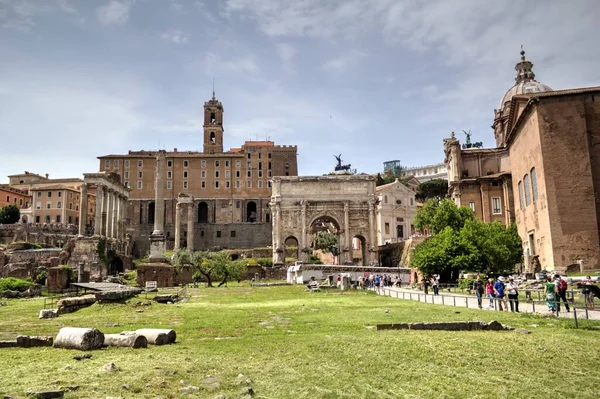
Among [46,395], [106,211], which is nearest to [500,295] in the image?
[46,395]

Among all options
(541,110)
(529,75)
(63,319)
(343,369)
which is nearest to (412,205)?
(529,75)

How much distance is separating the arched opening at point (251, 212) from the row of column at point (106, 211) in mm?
25919

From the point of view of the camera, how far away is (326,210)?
56719 mm

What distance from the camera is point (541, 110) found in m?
31.4

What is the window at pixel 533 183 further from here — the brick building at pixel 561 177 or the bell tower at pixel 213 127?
the bell tower at pixel 213 127

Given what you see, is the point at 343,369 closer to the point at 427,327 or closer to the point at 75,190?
the point at 427,327

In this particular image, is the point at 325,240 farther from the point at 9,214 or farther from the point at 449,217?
the point at 9,214

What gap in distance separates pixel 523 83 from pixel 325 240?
35.3m

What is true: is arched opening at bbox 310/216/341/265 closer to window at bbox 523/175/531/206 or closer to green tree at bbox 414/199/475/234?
green tree at bbox 414/199/475/234

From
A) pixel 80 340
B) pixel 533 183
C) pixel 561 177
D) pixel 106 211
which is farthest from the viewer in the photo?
pixel 106 211

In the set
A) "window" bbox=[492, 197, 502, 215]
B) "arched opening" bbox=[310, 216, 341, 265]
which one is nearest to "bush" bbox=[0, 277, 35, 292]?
"arched opening" bbox=[310, 216, 341, 265]

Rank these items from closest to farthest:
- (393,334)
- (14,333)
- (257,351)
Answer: (257,351) → (393,334) → (14,333)

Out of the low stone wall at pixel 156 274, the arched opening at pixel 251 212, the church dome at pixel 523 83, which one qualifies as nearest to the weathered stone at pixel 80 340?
the low stone wall at pixel 156 274

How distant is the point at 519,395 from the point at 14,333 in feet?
39.9
